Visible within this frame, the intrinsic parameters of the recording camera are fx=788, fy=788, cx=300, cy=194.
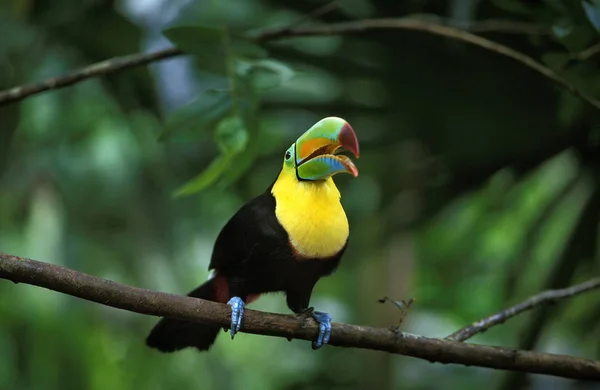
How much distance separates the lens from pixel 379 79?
187 cm

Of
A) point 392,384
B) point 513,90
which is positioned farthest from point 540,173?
point 392,384

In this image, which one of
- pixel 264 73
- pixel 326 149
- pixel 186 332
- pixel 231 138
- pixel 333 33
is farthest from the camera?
pixel 333 33

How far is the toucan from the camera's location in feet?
3.00

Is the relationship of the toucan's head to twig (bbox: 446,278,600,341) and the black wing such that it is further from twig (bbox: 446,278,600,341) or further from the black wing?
twig (bbox: 446,278,600,341)

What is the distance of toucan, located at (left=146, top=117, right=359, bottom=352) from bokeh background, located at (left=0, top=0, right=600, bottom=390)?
0.97ft

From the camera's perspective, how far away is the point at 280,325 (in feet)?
3.51

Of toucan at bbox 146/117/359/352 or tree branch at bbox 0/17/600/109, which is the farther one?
tree branch at bbox 0/17/600/109

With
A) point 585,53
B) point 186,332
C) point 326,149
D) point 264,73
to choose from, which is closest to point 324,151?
point 326,149

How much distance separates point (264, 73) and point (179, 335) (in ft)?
1.62

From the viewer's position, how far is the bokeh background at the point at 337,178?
1709mm

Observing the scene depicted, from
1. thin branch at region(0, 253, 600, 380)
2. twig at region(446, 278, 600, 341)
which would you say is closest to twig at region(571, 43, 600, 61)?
twig at region(446, 278, 600, 341)

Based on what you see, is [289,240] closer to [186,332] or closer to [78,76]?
[186,332]

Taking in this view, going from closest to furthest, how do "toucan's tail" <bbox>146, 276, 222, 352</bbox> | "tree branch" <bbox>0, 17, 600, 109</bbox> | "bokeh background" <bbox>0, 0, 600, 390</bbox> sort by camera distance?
"toucan's tail" <bbox>146, 276, 222, 352</bbox>, "tree branch" <bbox>0, 17, 600, 109</bbox>, "bokeh background" <bbox>0, 0, 600, 390</bbox>

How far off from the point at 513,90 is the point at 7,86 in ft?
4.00
